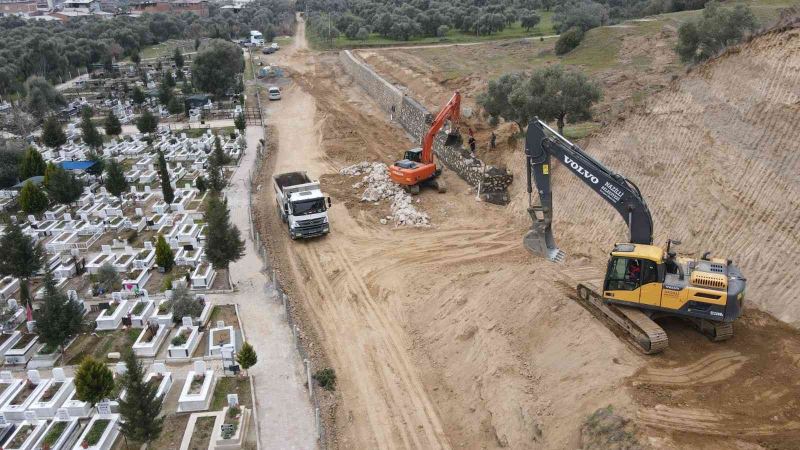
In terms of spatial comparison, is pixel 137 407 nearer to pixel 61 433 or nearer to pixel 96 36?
pixel 61 433

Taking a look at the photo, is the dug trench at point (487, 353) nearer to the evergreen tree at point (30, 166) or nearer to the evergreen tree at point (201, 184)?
the evergreen tree at point (201, 184)

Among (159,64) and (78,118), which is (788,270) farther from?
(159,64)

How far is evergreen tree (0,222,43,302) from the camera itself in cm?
2066

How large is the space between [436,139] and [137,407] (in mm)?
25325

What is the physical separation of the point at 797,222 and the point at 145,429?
63.9ft

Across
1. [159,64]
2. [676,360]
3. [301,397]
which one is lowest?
[301,397]

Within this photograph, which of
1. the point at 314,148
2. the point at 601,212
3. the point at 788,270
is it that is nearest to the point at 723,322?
the point at 788,270

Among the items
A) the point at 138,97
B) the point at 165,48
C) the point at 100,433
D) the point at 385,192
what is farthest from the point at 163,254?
the point at 165,48

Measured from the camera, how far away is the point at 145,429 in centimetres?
1321

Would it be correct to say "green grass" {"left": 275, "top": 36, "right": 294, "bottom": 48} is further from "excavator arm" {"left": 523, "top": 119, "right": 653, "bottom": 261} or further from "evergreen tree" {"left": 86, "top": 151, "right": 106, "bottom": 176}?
"excavator arm" {"left": 523, "top": 119, "right": 653, "bottom": 261}

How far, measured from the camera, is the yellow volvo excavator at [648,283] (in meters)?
13.8

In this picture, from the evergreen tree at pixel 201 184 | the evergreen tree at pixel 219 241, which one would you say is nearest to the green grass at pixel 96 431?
the evergreen tree at pixel 219 241

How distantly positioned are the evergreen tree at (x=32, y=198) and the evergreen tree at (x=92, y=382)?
17385mm

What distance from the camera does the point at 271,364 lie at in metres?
17.5
